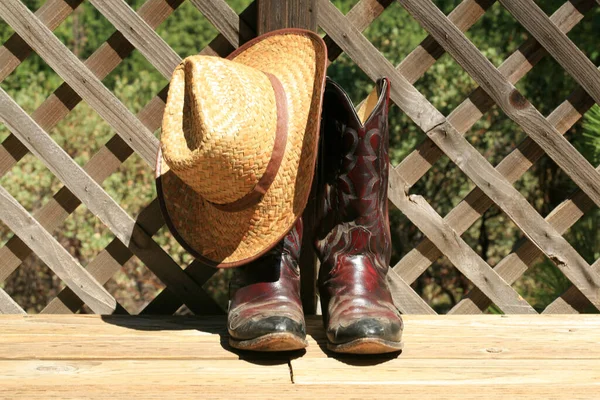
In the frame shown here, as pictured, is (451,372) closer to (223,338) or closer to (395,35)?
(223,338)

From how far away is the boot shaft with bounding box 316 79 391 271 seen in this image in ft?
5.22

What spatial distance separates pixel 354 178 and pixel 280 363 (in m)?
0.41

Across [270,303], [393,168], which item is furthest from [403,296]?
[270,303]

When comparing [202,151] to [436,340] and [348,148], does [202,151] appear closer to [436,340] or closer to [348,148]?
[348,148]

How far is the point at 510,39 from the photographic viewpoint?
138 inches

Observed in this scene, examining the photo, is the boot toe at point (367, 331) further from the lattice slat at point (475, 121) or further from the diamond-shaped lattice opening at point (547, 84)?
the diamond-shaped lattice opening at point (547, 84)

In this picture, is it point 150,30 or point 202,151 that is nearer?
point 202,151

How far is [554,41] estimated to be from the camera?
75.7 inches

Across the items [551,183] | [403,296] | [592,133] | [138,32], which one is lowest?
[551,183]

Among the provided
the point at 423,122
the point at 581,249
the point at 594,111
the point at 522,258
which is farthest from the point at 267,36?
the point at 581,249

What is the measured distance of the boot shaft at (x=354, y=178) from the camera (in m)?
1.59

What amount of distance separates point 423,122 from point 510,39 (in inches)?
70.4

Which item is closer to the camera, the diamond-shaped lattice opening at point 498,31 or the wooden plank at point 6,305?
the wooden plank at point 6,305

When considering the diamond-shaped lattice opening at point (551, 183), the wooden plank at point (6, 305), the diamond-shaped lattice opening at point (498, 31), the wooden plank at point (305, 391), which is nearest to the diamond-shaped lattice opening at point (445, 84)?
the diamond-shaped lattice opening at point (498, 31)
